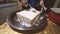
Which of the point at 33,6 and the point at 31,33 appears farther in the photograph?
the point at 33,6

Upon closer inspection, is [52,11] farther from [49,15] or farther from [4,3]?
[4,3]

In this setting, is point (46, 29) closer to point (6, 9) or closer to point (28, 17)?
point (28, 17)

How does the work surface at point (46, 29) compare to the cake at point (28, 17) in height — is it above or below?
below

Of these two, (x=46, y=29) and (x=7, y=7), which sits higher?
(x=7, y=7)

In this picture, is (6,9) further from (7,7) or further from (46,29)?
(46,29)

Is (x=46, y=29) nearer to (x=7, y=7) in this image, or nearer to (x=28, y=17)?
(x=28, y=17)

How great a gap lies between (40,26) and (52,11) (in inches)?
5.2

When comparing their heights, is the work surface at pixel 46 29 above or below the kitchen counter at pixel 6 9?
below

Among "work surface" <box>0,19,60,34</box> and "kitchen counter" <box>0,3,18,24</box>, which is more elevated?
"kitchen counter" <box>0,3,18,24</box>

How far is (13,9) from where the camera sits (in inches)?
28.2

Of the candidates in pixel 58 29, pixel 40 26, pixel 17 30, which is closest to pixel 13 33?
pixel 17 30

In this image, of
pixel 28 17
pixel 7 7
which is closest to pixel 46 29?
pixel 28 17

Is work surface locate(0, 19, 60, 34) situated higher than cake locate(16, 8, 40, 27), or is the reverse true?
cake locate(16, 8, 40, 27)

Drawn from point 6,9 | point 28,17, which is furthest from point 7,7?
point 28,17
